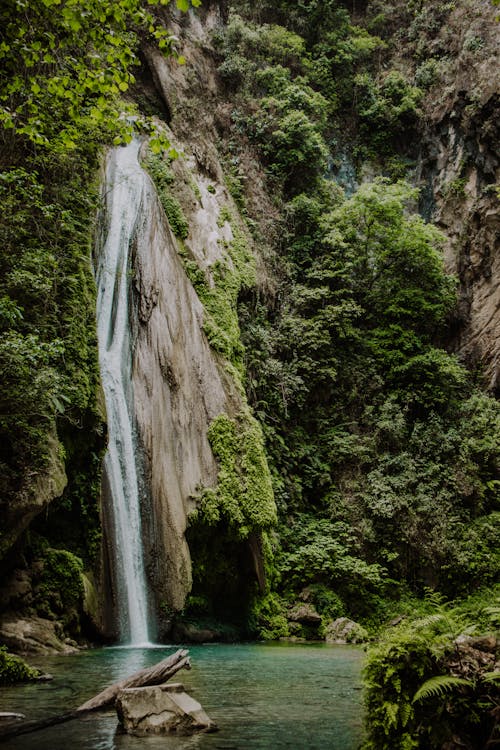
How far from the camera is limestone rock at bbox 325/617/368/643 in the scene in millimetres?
13172

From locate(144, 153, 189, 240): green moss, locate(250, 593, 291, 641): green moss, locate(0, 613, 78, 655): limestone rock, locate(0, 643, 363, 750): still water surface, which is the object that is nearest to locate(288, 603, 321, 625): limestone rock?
locate(250, 593, 291, 641): green moss

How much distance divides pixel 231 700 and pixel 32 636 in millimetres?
4413

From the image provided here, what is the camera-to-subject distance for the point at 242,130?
2330 centimetres

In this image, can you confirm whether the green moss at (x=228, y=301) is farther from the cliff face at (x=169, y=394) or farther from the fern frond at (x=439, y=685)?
the fern frond at (x=439, y=685)

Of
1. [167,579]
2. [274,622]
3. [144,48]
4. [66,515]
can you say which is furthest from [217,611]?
[144,48]

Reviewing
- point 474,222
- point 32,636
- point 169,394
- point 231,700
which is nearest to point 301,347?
point 169,394

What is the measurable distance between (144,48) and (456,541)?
2107 centimetres

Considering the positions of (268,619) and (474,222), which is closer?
(268,619)

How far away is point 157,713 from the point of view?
178 inches

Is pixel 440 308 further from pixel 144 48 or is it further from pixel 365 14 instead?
pixel 365 14

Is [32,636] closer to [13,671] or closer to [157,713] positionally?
[13,671]

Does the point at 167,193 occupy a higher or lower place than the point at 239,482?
higher

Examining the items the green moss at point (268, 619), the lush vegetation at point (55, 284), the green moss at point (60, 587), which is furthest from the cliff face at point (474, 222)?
the green moss at point (60, 587)

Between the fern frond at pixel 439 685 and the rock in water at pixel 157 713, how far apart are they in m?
2.05
